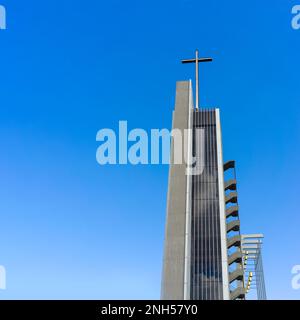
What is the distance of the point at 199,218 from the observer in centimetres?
4566

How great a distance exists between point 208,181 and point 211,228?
6535 mm

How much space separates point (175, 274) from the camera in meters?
39.9

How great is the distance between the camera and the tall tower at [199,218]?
40375mm

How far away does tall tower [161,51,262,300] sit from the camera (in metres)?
40.4

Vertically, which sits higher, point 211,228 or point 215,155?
point 215,155

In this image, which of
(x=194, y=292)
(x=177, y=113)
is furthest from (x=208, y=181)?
(x=194, y=292)
